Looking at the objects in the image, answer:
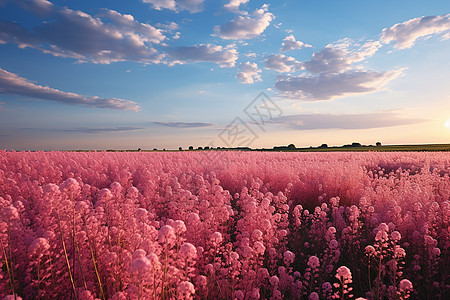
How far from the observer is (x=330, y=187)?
7656 millimetres

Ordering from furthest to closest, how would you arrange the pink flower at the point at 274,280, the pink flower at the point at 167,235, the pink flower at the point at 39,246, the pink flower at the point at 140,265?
the pink flower at the point at 274,280, the pink flower at the point at 39,246, the pink flower at the point at 167,235, the pink flower at the point at 140,265

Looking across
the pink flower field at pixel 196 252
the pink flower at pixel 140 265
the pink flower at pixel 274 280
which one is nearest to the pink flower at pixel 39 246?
the pink flower field at pixel 196 252

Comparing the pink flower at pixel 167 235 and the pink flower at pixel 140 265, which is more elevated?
the pink flower at pixel 167 235

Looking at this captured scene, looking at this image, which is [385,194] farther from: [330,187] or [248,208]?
[248,208]

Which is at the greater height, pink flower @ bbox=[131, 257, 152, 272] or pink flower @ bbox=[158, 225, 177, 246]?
pink flower @ bbox=[158, 225, 177, 246]

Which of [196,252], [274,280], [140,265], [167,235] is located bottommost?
[274,280]

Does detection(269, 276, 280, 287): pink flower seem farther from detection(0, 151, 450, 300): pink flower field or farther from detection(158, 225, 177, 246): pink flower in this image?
detection(158, 225, 177, 246): pink flower

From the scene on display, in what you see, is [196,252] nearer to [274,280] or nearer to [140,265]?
[140,265]

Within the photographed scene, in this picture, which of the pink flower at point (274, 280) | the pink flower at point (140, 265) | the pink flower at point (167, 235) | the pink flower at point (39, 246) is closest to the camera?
the pink flower at point (140, 265)

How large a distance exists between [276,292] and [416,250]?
9.83 feet

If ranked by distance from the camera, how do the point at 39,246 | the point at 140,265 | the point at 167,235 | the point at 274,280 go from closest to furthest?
the point at 140,265 → the point at 167,235 → the point at 39,246 → the point at 274,280

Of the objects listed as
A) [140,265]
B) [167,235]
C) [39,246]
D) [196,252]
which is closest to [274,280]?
[196,252]

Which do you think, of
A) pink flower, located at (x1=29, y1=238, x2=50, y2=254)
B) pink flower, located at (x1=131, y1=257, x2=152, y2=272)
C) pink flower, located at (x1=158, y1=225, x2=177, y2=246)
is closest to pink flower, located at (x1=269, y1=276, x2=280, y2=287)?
pink flower, located at (x1=158, y1=225, x2=177, y2=246)

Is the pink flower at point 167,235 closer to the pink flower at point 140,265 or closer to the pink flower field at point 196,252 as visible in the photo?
the pink flower field at point 196,252
